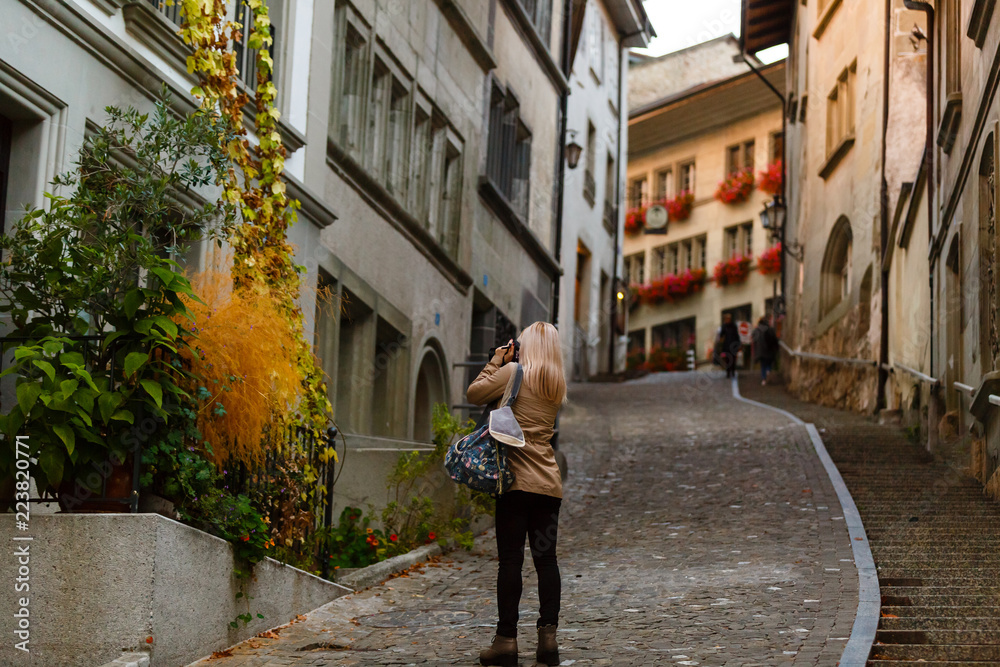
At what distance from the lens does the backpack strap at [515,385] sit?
689cm

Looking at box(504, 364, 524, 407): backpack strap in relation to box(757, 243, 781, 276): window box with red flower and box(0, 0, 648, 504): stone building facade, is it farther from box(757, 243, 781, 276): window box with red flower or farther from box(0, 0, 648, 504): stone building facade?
box(757, 243, 781, 276): window box with red flower

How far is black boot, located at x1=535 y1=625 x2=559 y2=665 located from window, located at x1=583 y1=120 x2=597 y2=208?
27023 mm

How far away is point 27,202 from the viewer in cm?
781

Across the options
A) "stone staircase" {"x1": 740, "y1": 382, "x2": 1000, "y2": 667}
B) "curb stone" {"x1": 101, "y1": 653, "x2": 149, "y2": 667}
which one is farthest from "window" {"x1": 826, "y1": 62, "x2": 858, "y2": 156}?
"curb stone" {"x1": 101, "y1": 653, "x2": 149, "y2": 667}

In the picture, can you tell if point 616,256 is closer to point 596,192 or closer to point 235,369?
point 596,192

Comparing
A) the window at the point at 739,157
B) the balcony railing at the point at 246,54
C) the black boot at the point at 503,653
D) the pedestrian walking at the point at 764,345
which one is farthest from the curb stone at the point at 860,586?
the window at the point at 739,157

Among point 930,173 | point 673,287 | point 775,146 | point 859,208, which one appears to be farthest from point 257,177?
point 673,287

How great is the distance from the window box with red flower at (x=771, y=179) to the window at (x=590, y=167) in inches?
430

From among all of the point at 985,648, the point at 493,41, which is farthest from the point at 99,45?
the point at 493,41

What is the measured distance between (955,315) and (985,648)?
30.0 ft

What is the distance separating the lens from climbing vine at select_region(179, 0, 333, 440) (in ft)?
30.1

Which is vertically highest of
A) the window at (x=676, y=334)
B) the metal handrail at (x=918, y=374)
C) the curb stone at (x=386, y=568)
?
the window at (x=676, y=334)

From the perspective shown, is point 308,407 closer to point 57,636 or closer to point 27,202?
point 27,202

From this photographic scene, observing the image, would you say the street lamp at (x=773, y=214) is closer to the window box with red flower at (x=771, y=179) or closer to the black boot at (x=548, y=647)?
the window box with red flower at (x=771, y=179)
